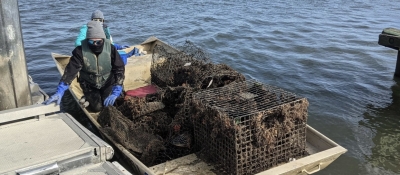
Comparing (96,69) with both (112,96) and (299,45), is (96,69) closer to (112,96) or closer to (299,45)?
(112,96)

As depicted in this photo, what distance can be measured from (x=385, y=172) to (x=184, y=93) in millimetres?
3679

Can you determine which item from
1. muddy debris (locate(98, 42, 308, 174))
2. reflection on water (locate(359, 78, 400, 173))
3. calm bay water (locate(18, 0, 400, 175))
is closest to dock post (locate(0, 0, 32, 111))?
muddy debris (locate(98, 42, 308, 174))

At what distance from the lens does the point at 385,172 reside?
21.8 feet

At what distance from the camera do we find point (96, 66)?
6.33 metres

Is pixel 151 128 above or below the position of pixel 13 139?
below

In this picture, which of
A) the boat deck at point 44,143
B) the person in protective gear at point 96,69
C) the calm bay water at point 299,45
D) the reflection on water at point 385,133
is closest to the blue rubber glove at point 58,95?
the person in protective gear at point 96,69

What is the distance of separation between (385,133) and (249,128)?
4651 mm

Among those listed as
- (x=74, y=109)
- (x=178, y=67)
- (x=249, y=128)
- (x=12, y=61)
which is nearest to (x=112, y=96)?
(x=178, y=67)

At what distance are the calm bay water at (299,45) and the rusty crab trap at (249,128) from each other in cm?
219

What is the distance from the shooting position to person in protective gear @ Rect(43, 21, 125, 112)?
593cm

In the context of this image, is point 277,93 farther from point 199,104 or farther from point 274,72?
point 274,72

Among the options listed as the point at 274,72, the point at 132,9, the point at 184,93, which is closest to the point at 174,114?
the point at 184,93

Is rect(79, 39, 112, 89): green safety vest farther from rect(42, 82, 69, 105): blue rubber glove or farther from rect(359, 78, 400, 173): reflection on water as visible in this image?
rect(359, 78, 400, 173): reflection on water

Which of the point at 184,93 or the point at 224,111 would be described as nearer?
the point at 224,111
